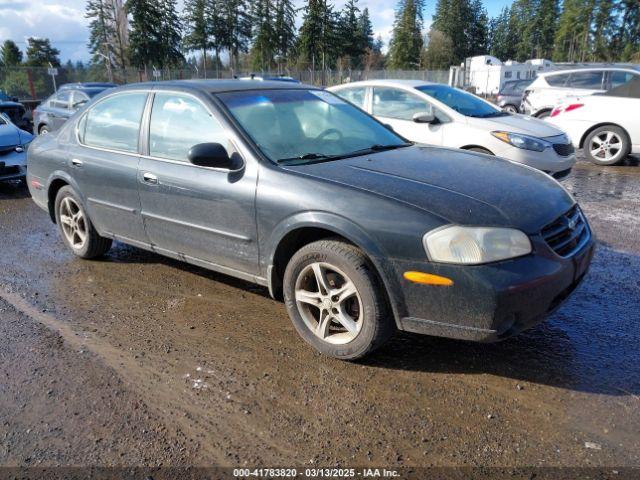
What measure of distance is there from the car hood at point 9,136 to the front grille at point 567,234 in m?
8.91

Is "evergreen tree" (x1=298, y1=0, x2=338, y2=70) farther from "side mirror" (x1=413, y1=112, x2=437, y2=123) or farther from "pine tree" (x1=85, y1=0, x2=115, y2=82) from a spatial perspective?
"side mirror" (x1=413, y1=112, x2=437, y2=123)

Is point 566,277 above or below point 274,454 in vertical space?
above

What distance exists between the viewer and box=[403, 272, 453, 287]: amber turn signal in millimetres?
2764

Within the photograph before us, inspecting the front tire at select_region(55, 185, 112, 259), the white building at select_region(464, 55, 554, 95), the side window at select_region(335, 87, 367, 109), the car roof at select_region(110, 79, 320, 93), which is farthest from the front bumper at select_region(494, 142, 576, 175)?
the white building at select_region(464, 55, 554, 95)

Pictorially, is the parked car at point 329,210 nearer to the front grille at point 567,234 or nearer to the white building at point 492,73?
the front grille at point 567,234

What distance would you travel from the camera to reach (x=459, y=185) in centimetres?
317

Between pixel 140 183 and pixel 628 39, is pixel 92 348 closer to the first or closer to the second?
pixel 140 183

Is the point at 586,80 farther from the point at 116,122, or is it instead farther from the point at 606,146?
the point at 116,122

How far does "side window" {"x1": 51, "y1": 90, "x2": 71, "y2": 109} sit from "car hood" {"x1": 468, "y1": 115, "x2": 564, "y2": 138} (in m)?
11.1

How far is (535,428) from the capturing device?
2.63 m

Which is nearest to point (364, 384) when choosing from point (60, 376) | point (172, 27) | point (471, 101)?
point (60, 376)

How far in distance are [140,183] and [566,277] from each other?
3.14 meters

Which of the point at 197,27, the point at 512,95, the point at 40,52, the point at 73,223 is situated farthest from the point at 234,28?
the point at 73,223

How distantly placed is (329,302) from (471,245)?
948 millimetres
